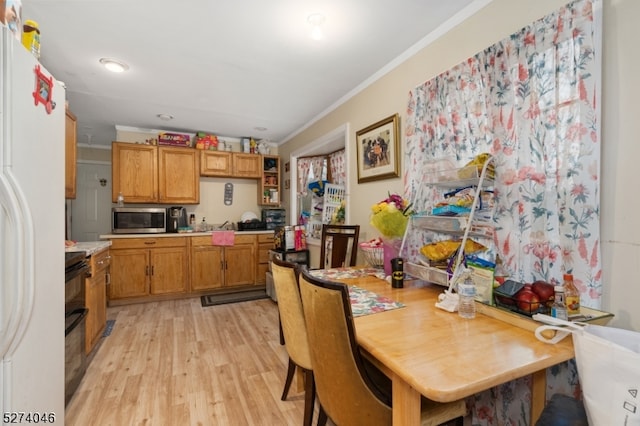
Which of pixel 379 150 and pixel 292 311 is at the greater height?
pixel 379 150

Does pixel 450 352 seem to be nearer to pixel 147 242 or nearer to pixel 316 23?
pixel 316 23

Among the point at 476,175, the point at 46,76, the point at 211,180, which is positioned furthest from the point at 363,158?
the point at 211,180

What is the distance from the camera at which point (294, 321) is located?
4.78 feet

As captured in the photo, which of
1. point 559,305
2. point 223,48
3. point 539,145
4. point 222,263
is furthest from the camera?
point 222,263

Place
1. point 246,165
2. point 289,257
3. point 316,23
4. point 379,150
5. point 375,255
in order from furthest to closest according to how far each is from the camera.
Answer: point 246,165 < point 289,257 < point 379,150 < point 375,255 < point 316,23

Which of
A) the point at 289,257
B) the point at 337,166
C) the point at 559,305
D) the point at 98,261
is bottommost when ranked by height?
the point at 289,257

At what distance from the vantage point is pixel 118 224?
3.71 m

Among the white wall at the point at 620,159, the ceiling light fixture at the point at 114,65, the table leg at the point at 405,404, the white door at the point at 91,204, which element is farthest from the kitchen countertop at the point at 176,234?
the white wall at the point at 620,159

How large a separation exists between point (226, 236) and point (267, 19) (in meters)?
3.05

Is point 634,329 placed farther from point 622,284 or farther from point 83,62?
point 83,62

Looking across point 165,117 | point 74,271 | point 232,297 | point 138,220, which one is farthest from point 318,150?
point 74,271

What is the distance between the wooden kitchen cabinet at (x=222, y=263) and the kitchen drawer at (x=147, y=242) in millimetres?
192

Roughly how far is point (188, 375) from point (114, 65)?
255 centimetres

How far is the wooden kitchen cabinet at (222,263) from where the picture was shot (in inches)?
158
